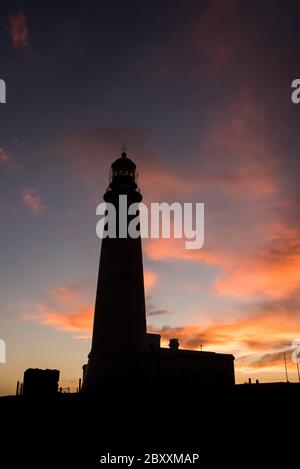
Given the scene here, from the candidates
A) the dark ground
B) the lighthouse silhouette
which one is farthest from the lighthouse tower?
the dark ground

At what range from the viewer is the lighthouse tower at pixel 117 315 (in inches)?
1026

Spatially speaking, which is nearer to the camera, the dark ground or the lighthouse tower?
the dark ground

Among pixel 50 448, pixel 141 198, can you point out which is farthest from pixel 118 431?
pixel 141 198

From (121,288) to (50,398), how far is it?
309 inches

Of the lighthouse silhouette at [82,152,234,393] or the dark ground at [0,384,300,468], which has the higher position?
the lighthouse silhouette at [82,152,234,393]

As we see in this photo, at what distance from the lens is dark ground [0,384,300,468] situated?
17.6 metres

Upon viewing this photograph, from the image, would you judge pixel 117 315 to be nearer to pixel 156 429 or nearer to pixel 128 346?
pixel 128 346

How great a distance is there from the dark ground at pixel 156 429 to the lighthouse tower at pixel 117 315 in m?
3.43

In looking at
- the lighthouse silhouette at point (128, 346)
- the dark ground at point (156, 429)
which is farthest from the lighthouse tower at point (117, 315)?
the dark ground at point (156, 429)

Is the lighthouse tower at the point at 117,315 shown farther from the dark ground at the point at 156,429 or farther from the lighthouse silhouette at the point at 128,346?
the dark ground at the point at 156,429

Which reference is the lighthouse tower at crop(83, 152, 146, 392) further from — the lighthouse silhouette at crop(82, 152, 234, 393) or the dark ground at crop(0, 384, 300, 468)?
the dark ground at crop(0, 384, 300, 468)

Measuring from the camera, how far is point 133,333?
87.7 feet

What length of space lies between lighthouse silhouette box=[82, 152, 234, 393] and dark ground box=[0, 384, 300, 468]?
130 inches
